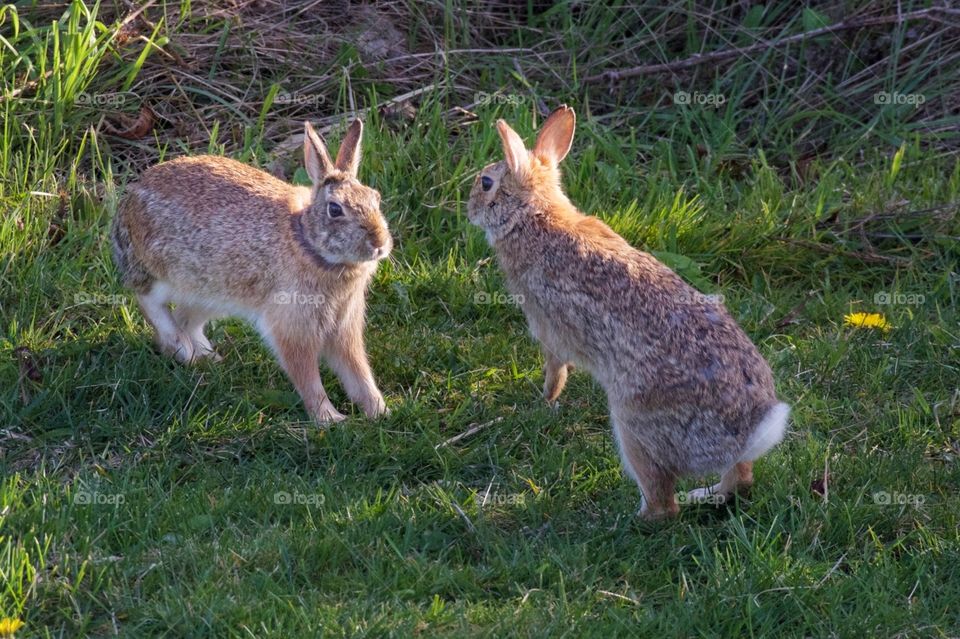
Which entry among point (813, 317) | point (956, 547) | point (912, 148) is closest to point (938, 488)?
point (956, 547)

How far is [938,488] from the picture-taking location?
14.4ft

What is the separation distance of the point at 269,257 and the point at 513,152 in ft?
3.41

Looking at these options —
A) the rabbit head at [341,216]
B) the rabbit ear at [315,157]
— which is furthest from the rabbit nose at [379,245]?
the rabbit ear at [315,157]

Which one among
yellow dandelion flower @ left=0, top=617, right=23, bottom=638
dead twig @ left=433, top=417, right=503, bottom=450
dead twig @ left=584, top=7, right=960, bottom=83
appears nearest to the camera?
yellow dandelion flower @ left=0, top=617, right=23, bottom=638

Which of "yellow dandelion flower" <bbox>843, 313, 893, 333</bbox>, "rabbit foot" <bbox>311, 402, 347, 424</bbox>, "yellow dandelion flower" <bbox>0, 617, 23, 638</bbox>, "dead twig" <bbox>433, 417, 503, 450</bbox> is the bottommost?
"rabbit foot" <bbox>311, 402, 347, 424</bbox>

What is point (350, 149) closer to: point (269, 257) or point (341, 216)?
point (341, 216)

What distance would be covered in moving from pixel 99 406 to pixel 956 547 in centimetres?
306

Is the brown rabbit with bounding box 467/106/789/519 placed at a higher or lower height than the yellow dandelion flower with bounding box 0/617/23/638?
higher

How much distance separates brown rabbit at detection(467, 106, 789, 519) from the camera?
13.3ft

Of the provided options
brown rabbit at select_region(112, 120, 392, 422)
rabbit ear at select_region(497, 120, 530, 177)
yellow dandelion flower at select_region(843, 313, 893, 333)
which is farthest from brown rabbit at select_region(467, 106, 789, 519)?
yellow dandelion flower at select_region(843, 313, 893, 333)

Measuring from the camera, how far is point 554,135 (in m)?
5.22

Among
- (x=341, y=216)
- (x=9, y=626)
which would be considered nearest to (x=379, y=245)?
(x=341, y=216)

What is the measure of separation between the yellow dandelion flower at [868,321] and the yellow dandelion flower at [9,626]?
Answer: 346cm

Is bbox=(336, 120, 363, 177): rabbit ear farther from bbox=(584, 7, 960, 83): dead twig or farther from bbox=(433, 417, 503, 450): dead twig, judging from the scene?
bbox=(584, 7, 960, 83): dead twig
